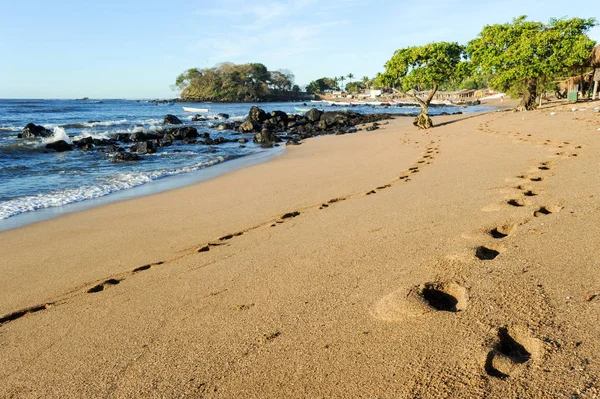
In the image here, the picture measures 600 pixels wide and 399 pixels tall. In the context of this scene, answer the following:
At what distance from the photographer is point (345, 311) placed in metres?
2.64

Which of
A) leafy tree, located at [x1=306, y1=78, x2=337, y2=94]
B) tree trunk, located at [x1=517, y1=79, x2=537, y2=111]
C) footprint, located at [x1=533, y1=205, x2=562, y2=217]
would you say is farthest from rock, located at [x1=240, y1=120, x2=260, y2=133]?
leafy tree, located at [x1=306, y1=78, x2=337, y2=94]

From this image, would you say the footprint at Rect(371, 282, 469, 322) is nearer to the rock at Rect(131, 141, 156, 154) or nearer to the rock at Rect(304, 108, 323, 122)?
the rock at Rect(131, 141, 156, 154)

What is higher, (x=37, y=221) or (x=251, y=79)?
(x=251, y=79)

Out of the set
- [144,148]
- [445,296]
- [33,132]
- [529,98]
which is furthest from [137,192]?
[529,98]

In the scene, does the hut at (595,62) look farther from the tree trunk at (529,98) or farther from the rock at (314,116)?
the rock at (314,116)

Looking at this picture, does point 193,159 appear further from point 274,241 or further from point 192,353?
point 192,353

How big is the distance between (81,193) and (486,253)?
8242 mm

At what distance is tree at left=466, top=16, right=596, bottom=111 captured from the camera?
22.3 metres

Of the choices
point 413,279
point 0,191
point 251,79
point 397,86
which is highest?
point 251,79

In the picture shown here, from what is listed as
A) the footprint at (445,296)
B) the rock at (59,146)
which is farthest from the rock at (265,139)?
the footprint at (445,296)

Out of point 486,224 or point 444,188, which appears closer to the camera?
point 486,224

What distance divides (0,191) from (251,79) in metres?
112

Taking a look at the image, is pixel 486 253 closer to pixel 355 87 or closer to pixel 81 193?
pixel 81 193

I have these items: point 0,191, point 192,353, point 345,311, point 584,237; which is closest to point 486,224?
point 584,237
